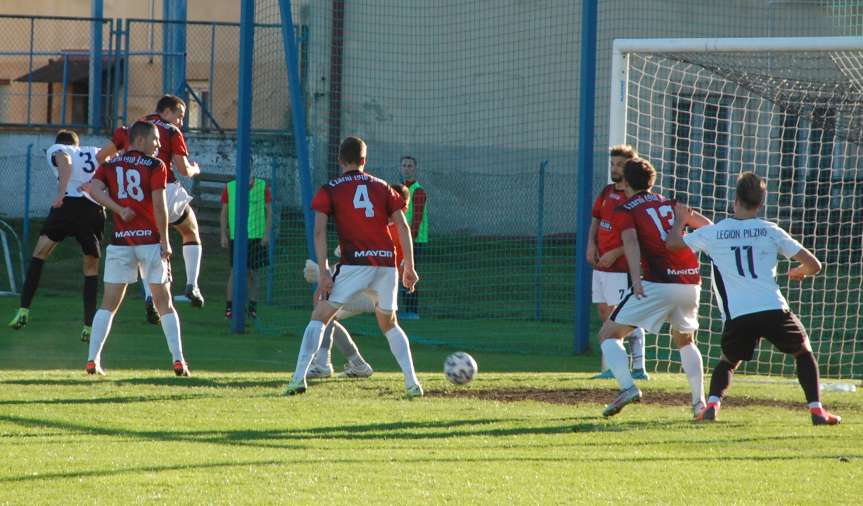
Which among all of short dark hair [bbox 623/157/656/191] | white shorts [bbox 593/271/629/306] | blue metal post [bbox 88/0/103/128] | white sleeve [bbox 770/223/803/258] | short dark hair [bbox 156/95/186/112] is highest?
blue metal post [bbox 88/0/103/128]

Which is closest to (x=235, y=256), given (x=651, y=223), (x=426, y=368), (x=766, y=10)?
(x=426, y=368)

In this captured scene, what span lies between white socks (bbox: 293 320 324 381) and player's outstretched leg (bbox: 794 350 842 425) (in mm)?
3496

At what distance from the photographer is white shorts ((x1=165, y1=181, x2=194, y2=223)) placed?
37.8 ft

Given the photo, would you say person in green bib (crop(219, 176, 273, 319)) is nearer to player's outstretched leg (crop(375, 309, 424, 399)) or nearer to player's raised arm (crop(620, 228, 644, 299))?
player's outstretched leg (crop(375, 309, 424, 399))

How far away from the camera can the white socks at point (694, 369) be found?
8.74 metres

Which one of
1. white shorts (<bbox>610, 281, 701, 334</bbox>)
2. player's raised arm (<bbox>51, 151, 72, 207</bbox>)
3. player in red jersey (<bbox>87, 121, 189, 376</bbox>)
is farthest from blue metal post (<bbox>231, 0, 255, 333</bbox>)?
white shorts (<bbox>610, 281, 701, 334</bbox>)

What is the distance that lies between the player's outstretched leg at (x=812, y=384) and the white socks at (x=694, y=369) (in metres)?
0.76

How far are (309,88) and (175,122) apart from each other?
9292 mm

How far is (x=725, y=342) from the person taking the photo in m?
8.33

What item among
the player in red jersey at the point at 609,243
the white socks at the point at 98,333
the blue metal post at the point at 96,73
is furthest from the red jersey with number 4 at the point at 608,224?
the blue metal post at the point at 96,73

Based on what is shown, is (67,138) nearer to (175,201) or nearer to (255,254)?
(175,201)

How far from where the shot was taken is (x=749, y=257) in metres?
8.14

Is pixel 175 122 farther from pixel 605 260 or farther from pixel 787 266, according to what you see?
pixel 787 266

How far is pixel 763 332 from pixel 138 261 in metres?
5.13
